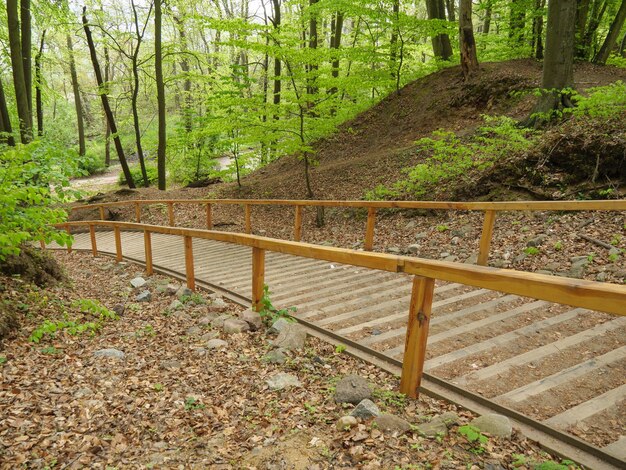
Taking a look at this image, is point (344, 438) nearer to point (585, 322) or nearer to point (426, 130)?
point (585, 322)

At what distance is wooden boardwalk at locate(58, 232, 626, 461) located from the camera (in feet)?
8.80

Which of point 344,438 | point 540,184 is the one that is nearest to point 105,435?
point 344,438

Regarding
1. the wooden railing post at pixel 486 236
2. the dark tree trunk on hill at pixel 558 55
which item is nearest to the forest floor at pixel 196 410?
the wooden railing post at pixel 486 236

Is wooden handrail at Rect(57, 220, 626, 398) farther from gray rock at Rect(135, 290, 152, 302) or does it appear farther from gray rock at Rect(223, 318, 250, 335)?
gray rock at Rect(135, 290, 152, 302)

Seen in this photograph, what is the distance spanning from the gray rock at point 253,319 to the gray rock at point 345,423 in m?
1.92

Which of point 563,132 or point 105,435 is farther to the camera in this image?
point 563,132

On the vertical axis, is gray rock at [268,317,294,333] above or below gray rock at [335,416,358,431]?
below

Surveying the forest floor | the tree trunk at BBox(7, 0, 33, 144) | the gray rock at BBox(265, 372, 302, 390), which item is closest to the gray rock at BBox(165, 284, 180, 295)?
the forest floor

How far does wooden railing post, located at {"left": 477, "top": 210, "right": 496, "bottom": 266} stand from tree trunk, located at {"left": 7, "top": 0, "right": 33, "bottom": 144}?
1053 cm

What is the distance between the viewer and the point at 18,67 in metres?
9.95

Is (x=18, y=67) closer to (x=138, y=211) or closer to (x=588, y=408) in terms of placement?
(x=138, y=211)

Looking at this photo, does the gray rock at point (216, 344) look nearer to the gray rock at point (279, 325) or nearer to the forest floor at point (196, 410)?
the forest floor at point (196, 410)

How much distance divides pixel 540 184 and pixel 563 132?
3.63 ft

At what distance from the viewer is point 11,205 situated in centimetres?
421
